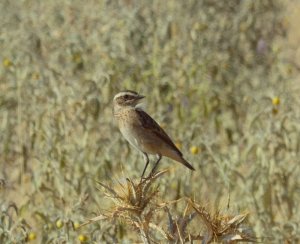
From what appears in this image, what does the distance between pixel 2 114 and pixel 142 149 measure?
274cm

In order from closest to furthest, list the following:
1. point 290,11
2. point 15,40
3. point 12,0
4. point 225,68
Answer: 1. point 15,40
2. point 225,68
3. point 12,0
4. point 290,11

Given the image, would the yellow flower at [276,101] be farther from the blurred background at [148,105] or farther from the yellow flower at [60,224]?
the yellow flower at [60,224]

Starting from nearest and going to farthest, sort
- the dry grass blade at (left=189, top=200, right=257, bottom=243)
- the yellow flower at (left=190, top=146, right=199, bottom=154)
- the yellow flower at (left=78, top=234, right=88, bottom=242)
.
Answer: the dry grass blade at (left=189, top=200, right=257, bottom=243) → the yellow flower at (left=78, top=234, right=88, bottom=242) → the yellow flower at (left=190, top=146, right=199, bottom=154)

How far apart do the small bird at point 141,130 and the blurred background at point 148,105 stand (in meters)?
0.38

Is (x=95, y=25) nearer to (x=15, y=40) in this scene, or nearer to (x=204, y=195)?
(x=15, y=40)

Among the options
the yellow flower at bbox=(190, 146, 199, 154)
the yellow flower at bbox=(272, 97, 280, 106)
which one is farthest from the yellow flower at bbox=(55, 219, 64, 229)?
the yellow flower at bbox=(272, 97, 280, 106)

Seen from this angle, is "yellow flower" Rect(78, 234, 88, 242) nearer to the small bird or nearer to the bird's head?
the small bird

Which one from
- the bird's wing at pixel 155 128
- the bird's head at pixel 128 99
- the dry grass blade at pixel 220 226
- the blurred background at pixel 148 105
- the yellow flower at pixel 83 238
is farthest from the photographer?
the blurred background at pixel 148 105

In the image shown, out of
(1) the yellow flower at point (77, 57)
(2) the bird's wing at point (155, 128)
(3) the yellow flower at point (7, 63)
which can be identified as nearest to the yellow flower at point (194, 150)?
(2) the bird's wing at point (155, 128)

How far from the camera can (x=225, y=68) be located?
11047mm

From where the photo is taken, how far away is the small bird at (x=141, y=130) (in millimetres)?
7262

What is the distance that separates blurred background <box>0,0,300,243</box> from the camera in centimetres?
782

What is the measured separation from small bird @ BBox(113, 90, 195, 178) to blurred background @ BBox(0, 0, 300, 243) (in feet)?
1.26

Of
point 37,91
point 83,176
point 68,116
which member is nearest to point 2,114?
point 37,91
